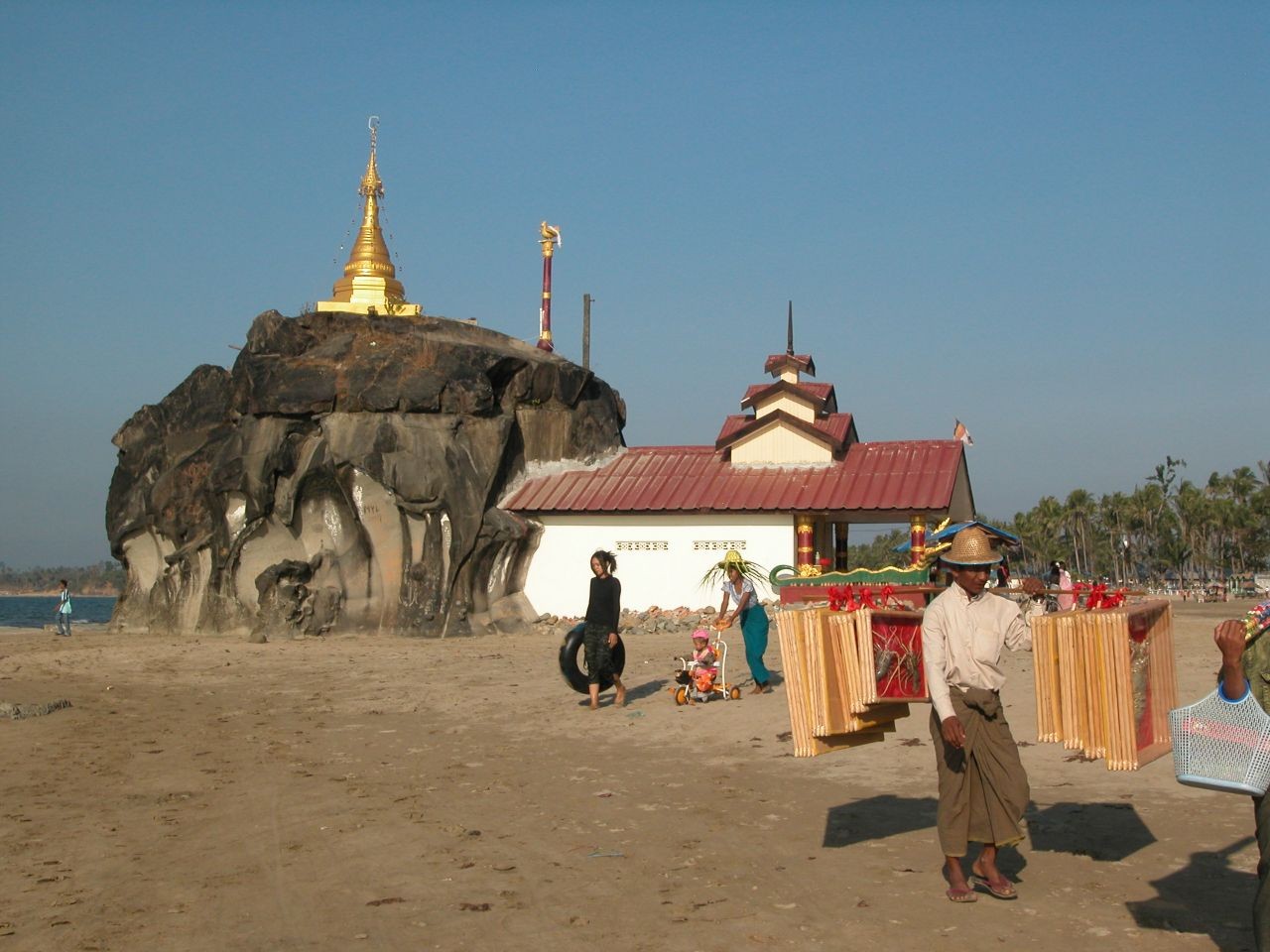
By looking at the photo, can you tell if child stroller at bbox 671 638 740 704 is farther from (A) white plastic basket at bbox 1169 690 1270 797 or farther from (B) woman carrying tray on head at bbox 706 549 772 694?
(A) white plastic basket at bbox 1169 690 1270 797

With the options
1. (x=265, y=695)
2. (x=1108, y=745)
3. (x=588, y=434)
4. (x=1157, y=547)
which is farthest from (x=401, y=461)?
(x=1157, y=547)

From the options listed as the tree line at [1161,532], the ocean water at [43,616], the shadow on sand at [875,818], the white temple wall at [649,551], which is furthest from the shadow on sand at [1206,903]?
the tree line at [1161,532]

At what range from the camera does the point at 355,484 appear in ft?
87.4

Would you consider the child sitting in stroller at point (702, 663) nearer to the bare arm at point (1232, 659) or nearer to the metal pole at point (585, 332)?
the bare arm at point (1232, 659)

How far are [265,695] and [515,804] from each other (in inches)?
313

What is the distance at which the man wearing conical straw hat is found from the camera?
633 centimetres

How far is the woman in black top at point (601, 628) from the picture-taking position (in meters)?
13.5

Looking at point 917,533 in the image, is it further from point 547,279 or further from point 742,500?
point 547,279

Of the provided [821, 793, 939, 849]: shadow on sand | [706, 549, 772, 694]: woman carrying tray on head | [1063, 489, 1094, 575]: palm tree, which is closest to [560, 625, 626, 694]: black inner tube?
[706, 549, 772, 694]: woman carrying tray on head

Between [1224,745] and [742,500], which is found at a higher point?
[742,500]

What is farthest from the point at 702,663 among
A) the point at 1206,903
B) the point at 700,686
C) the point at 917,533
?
the point at 917,533

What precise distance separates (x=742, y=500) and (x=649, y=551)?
2.49m

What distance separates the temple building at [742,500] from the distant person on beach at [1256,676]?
70.9ft

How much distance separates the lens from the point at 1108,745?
21.3ft
